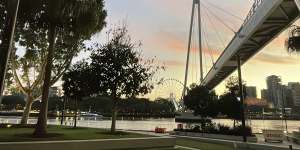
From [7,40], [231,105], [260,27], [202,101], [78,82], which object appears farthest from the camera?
[202,101]

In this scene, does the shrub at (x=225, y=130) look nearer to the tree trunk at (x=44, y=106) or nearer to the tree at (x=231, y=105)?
the tree at (x=231, y=105)

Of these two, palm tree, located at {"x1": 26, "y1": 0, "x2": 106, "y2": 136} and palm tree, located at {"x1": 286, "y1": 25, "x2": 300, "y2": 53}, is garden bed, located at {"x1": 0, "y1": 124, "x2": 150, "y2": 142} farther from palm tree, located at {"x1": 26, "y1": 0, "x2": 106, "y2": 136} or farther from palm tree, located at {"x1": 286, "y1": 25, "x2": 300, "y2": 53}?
palm tree, located at {"x1": 286, "y1": 25, "x2": 300, "y2": 53}

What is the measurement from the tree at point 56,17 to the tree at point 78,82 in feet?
10.9

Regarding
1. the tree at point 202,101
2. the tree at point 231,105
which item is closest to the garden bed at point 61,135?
the tree at point 231,105

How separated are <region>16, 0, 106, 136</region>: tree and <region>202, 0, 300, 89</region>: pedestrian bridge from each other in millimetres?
13396

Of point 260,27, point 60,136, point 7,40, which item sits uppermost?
point 260,27

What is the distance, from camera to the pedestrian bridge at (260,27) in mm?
27802

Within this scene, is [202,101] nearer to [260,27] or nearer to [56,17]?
[260,27]

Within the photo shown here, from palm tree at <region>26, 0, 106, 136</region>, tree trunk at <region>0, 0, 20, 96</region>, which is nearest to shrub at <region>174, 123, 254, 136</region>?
palm tree at <region>26, 0, 106, 136</region>

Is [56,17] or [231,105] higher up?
[56,17]

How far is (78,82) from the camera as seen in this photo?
2289 centimetres

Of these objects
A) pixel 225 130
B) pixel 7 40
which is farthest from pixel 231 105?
pixel 7 40

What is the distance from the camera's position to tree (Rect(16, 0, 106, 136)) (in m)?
16.7

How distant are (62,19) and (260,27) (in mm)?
23779
